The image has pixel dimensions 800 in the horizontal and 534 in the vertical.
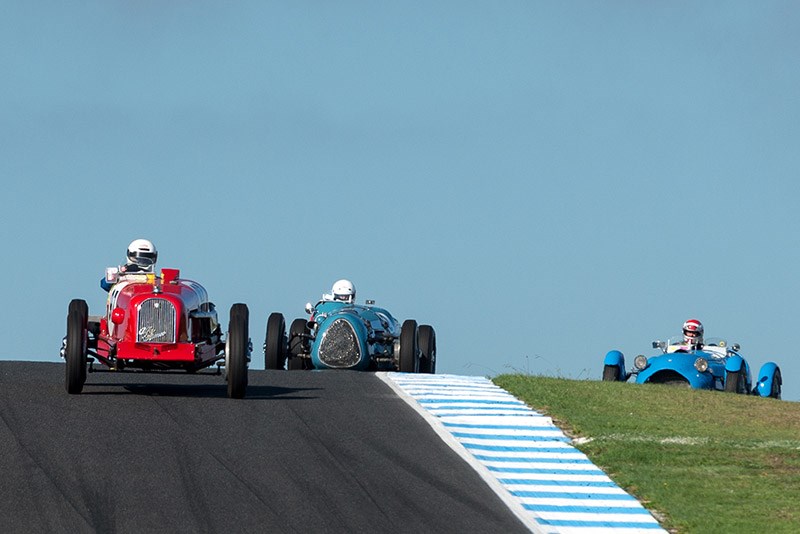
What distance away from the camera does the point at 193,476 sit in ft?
41.5

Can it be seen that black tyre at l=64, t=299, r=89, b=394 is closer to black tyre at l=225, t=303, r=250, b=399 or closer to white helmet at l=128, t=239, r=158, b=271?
black tyre at l=225, t=303, r=250, b=399

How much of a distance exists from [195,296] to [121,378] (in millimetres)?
2257

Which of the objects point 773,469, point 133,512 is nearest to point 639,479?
point 773,469

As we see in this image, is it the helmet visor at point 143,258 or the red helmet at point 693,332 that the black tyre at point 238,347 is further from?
the red helmet at point 693,332

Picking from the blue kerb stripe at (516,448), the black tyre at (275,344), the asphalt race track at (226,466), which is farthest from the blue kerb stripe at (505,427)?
the black tyre at (275,344)

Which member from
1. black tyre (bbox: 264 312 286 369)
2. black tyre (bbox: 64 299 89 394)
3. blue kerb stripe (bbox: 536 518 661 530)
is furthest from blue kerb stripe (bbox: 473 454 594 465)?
black tyre (bbox: 264 312 286 369)

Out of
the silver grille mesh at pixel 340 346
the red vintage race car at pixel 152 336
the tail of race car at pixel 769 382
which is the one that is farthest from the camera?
the tail of race car at pixel 769 382

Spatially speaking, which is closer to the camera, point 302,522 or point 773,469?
point 302,522

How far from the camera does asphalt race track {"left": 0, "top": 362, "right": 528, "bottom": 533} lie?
11.3 meters

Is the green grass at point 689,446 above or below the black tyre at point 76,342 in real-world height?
below

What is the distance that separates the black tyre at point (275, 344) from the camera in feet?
87.2

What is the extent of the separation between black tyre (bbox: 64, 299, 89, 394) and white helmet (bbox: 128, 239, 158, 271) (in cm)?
241

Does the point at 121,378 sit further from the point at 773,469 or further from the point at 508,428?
the point at 773,469

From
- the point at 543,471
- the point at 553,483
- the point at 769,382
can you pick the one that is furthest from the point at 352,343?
the point at 553,483
